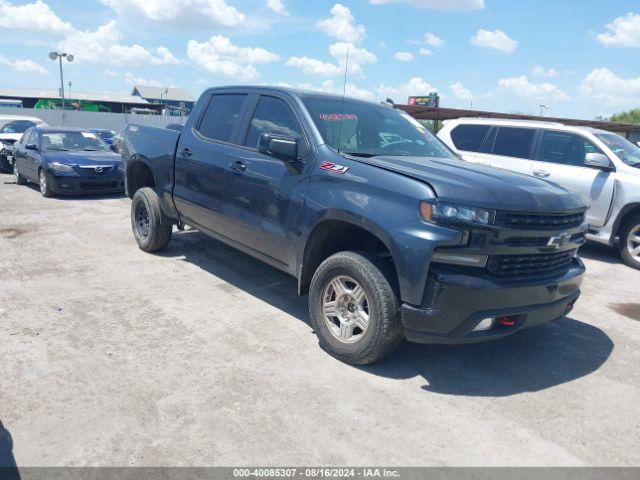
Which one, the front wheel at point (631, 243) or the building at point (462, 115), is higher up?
the building at point (462, 115)

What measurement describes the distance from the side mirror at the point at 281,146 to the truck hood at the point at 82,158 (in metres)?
7.94

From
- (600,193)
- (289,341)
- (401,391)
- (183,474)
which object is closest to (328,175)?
(289,341)

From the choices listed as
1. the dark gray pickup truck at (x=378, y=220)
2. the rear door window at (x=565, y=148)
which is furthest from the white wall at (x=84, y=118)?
the dark gray pickup truck at (x=378, y=220)

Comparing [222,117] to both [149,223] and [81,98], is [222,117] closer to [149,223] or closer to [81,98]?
[149,223]

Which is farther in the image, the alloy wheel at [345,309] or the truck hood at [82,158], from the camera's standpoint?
the truck hood at [82,158]

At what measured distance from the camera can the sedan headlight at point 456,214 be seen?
3.35m

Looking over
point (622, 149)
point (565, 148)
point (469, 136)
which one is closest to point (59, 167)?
point (469, 136)

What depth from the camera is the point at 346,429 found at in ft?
10.3

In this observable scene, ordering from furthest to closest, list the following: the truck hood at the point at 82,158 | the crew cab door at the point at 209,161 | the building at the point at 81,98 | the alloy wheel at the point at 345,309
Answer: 1. the building at the point at 81,98
2. the truck hood at the point at 82,158
3. the crew cab door at the point at 209,161
4. the alloy wheel at the point at 345,309

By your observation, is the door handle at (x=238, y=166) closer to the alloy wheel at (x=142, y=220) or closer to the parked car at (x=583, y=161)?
the alloy wheel at (x=142, y=220)

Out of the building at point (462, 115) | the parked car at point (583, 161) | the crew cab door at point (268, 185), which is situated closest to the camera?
the crew cab door at point (268, 185)

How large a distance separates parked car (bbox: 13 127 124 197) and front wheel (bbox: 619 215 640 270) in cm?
948

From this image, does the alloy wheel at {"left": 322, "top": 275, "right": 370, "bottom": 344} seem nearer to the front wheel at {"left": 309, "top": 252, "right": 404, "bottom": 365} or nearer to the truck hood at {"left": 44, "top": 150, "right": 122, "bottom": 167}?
the front wheel at {"left": 309, "top": 252, "right": 404, "bottom": 365}

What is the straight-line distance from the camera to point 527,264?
3607 mm
